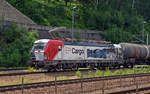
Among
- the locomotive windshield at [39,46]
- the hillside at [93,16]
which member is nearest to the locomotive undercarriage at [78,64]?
the locomotive windshield at [39,46]

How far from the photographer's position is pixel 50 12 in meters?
70.6

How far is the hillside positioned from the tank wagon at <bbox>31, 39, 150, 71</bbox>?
814 inches

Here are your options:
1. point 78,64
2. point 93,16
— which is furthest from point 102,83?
point 93,16

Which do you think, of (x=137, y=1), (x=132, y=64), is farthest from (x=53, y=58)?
(x=137, y=1)

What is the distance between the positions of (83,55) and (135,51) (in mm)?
10452

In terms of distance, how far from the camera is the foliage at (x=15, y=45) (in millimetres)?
35062

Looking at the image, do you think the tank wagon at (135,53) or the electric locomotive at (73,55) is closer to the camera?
the electric locomotive at (73,55)

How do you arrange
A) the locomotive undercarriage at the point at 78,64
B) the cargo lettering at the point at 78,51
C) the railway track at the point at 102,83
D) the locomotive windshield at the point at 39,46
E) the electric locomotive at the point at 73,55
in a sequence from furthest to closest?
the cargo lettering at the point at 78,51, the locomotive undercarriage at the point at 78,64, the locomotive windshield at the point at 39,46, the electric locomotive at the point at 73,55, the railway track at the point at 102,83

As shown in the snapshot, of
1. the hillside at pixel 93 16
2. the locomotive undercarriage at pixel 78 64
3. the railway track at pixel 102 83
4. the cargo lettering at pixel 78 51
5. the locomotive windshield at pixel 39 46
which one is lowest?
the locomotive undercarriage at pixel 78 64

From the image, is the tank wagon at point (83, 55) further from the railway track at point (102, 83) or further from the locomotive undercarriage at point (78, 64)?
the railway track at point (102, 83)

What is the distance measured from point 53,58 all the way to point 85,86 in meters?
12.1

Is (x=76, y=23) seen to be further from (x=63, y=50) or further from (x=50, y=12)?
(x=63, y=50)

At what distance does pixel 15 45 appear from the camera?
3697 centimetres

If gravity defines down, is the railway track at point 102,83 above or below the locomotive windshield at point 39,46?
below
